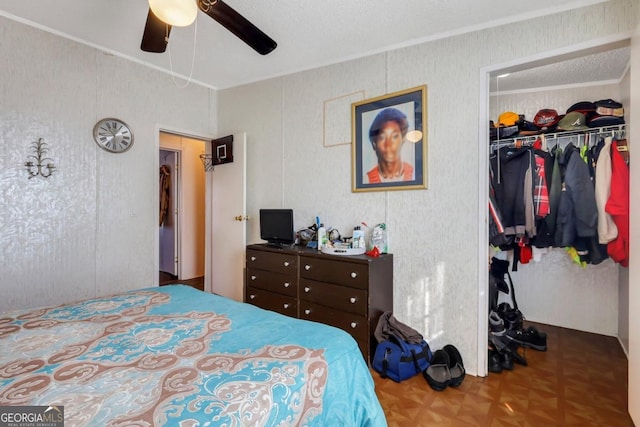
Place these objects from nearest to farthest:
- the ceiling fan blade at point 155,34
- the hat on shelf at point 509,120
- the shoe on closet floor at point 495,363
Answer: the ceiling fan blade at point 155,34 < the shoe on closet floor at point 495,363 < the hat on shelf at point 509,120

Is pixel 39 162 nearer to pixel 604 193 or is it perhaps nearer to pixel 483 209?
pixel 483 209

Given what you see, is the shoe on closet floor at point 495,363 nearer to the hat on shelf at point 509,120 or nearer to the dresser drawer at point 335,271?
the dresser drawer at point 335,271

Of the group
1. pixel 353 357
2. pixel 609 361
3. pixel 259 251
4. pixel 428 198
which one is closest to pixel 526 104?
pixel 428 198

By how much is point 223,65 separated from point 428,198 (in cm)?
240

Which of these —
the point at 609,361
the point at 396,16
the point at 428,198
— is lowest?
the point at 609,361

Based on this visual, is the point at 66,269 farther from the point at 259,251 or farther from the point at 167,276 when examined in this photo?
the point at 167,276

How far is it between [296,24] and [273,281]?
2129 millimetres

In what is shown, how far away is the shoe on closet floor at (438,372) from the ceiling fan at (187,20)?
94.7 inches

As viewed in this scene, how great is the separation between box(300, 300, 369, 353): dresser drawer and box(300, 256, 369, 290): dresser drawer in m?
0.23

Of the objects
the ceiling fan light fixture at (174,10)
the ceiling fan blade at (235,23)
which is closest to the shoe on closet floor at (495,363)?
the ceiling fan blade at (235,23)

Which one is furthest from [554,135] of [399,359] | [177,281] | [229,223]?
[177,281]

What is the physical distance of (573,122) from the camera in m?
2.66

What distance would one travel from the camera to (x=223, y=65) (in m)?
3.13

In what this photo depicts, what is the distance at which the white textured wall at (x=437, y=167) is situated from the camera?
7.05 ft
